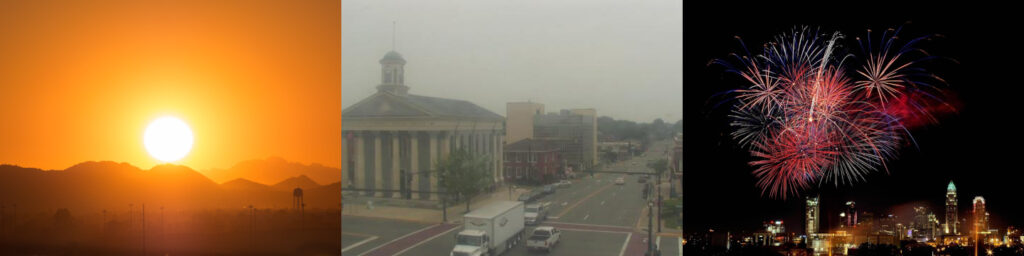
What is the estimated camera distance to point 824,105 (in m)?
4.16

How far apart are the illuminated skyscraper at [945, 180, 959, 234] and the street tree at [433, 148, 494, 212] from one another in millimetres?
2947

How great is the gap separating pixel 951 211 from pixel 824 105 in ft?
3.39

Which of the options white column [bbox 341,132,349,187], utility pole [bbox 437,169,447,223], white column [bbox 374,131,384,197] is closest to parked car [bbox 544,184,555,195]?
utility pole [bbox 437,169,447,223]

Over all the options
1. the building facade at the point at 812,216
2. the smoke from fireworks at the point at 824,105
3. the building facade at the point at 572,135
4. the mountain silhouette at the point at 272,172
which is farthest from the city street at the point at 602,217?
the mountain silhouette at the point at 272,172

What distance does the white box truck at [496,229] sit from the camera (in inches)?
174

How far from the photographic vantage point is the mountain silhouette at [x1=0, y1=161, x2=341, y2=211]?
4602 mm

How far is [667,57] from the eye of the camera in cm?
416

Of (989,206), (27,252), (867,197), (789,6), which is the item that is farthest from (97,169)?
(989,206)

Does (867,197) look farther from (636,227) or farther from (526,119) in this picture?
(526,119)

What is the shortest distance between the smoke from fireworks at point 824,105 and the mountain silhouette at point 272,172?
9.76ft

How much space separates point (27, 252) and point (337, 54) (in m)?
2.60

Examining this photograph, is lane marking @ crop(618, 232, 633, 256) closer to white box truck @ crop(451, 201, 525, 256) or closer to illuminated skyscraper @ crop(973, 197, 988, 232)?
white box truck @ crop(451, 201, 525, 256)

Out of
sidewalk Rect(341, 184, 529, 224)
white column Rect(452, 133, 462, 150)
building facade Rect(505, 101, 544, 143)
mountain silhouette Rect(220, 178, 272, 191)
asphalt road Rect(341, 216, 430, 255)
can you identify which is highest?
building facade Rect(505, 101, 544, 143)

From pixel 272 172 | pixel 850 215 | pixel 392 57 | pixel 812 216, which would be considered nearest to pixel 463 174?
pixel 392 57
